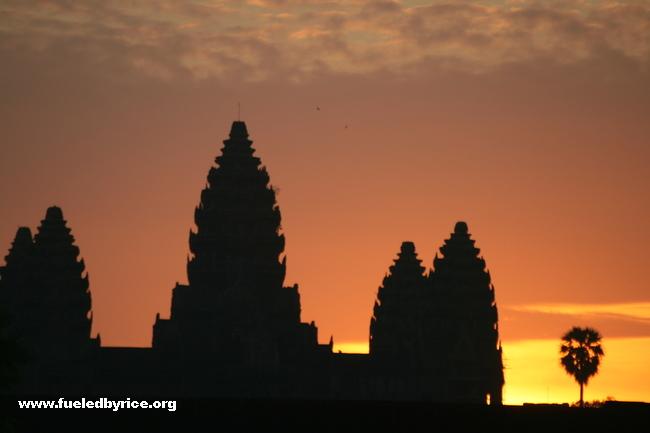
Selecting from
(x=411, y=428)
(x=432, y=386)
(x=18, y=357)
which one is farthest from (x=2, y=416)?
(x=432, y=386)

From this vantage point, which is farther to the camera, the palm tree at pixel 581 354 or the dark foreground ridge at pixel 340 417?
the palm tree at pixel 581 354

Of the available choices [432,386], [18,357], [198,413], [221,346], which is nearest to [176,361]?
[221,346]

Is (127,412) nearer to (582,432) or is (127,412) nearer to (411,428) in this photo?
(411,428)

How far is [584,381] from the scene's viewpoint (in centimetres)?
18025

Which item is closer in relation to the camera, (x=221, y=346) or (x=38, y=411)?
(x=38, y=411)

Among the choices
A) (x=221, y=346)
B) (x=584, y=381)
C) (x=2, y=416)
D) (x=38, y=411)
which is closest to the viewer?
(x=2, y=416)

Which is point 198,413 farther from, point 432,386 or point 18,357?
point 432,386

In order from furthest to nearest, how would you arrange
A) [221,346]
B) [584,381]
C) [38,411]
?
[221,346] < [584,381] < [38,411]

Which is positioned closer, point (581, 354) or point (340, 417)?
point (340, 417)

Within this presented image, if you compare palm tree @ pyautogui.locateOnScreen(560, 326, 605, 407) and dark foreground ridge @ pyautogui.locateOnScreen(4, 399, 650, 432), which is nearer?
dark foreground ridge @ pyautogui.locateOnScreen(4, 399, 650, 432)

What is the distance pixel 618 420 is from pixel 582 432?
1.92 metres

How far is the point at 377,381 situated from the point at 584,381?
1974 cm

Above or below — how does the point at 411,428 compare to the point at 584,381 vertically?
below

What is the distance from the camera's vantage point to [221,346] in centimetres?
19350
